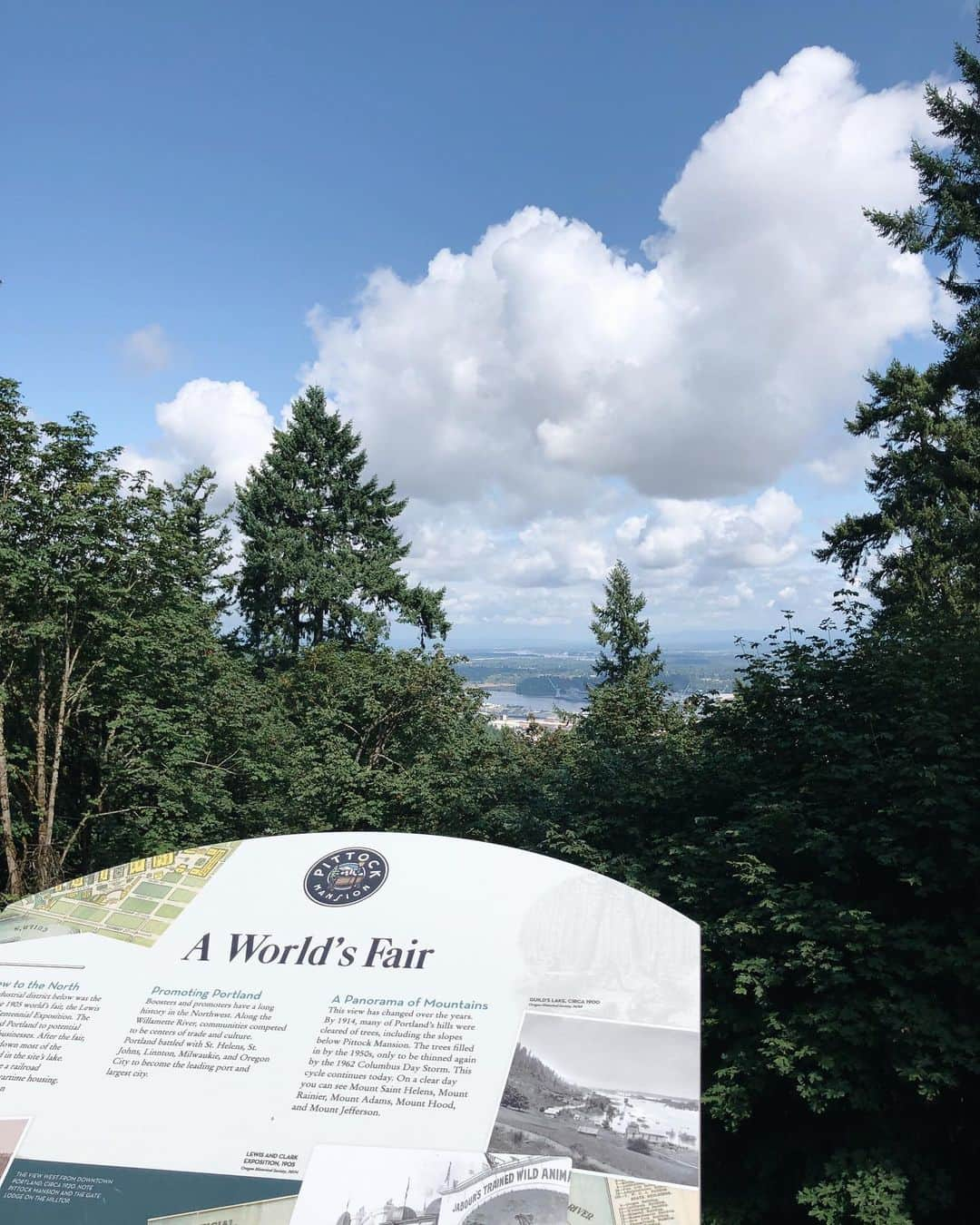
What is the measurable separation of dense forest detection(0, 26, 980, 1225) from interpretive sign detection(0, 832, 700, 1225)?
2296 millimetres

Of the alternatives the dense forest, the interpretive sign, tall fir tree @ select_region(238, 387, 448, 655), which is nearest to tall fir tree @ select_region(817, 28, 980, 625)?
the dense forest

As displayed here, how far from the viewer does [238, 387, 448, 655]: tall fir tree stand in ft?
84.9

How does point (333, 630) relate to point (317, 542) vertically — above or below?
below

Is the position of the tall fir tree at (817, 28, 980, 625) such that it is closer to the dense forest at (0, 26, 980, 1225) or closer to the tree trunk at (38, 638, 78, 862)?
the dense forest at (0, 26, 980, 1225)

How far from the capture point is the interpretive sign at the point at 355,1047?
3086mm

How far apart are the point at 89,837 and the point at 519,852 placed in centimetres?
881

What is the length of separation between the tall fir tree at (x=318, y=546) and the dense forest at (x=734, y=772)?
7.43m

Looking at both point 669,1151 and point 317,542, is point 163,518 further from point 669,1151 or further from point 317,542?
point 317,542

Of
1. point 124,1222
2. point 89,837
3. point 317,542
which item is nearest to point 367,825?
point 89,837

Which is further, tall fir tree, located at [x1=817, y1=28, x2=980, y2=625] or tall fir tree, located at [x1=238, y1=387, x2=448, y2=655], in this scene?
tall fir tree, located at [x1=238, y1=387, x2=448, y2=655]

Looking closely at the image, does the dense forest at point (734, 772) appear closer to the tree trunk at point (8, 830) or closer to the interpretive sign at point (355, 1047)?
the tree trunk at point (8, 830)

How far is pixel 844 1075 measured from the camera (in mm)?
5145

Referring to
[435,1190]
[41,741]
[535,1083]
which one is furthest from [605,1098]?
[41,741]

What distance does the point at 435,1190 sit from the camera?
3027 millimetres
